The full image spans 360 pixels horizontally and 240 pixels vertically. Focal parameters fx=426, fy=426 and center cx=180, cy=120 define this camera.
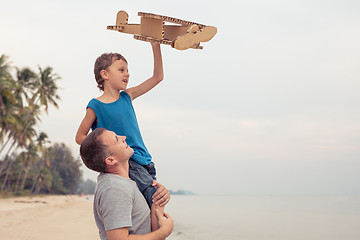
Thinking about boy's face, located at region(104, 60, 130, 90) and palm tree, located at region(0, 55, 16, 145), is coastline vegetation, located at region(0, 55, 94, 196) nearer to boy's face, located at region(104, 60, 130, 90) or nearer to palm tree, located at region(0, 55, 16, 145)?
palm tree, located at region(0, 55, 16, 145)

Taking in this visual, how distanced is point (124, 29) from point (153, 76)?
45 centimetres

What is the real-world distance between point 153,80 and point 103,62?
0.45m

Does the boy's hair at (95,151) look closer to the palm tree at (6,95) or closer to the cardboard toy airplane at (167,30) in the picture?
the cardboard toy airplane at (167,30)

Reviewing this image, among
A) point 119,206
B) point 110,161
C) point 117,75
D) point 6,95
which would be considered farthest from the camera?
point 6,95

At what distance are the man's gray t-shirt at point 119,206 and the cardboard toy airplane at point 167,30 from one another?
100 cm

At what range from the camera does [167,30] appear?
3080 millimetres

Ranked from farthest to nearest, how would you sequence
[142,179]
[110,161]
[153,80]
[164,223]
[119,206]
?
[153,80]
[142,179]
[164,223]
[110,161]
[119,206]

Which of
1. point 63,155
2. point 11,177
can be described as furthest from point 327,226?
point 63,155

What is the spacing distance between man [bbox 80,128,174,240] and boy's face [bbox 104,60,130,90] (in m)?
0.56

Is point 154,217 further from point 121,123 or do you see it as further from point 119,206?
point 121,123

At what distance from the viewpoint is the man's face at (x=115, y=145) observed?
256cm

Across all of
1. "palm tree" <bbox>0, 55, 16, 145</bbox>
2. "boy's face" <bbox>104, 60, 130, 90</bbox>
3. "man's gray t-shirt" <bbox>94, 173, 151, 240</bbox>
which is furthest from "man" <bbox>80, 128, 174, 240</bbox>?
"palm tree" <bbox>0, 55, 16, 145</bbox>

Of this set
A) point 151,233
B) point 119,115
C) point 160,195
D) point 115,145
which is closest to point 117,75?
point 119,115

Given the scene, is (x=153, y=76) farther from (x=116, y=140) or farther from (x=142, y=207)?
(x=142, y=207)
